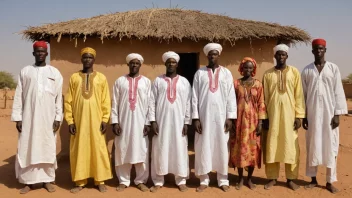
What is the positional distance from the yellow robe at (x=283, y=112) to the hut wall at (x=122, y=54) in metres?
1.80

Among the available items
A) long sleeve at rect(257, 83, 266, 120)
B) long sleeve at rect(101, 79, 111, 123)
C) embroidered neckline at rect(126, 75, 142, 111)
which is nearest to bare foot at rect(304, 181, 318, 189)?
long sleeve at rect(257, 83, 266, 120)

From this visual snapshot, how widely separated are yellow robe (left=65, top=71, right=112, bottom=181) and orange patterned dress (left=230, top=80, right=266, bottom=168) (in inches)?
74.3

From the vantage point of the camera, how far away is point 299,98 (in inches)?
176

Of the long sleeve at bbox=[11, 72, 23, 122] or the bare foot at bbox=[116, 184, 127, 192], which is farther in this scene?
the bare foot at bbox=[116, 184, 127, 192]

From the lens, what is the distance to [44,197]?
423 cm

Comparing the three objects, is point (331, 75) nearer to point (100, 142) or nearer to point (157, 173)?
point (157, 173)

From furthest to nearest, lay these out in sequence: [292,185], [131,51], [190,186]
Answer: [131,51] → [190,186] → [292,185]

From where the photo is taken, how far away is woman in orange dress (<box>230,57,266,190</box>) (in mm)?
4395

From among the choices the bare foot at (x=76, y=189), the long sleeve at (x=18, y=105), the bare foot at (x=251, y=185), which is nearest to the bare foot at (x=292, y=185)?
the bare foot at (x=251, y=185)

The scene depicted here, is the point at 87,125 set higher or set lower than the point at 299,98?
lower

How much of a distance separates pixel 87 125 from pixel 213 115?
1758 mm

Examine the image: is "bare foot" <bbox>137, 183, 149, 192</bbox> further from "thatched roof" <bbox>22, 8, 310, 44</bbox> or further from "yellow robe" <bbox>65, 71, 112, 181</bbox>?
"thatched roof" <bbox>22, 8, 310, 44</bbox>

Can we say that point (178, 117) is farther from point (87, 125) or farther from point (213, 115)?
point (87, 125)

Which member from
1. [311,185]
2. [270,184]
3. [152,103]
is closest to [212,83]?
[152,103]
